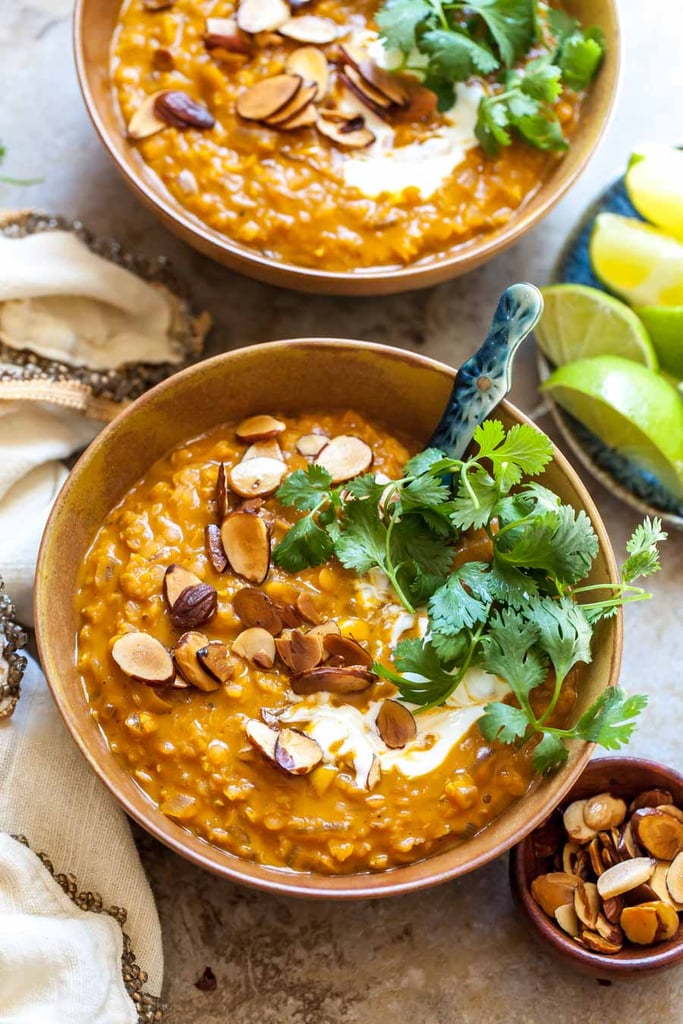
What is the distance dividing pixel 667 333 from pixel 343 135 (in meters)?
0.95

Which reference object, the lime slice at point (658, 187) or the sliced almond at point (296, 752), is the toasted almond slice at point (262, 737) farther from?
the lime slice at point (658, 187)

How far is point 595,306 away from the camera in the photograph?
307 cm

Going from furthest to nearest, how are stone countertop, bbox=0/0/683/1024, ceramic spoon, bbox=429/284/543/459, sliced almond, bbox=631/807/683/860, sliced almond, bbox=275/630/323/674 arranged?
stone countertop, bbox=0/0/683/1024 → sliced almond, bbox=631/807/683/860 → sliced almond, bbox=275/630/323/674 → ceramic spoon, bbox=429/284/543/459

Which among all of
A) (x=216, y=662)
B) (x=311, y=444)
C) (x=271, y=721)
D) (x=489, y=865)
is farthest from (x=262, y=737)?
(x=489, y=865)

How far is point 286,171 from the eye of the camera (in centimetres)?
292

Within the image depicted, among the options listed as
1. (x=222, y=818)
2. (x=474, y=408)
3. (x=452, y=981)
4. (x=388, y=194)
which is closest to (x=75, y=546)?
(x=222, y=818)

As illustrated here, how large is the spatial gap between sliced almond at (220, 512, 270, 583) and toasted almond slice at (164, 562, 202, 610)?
0.31ft

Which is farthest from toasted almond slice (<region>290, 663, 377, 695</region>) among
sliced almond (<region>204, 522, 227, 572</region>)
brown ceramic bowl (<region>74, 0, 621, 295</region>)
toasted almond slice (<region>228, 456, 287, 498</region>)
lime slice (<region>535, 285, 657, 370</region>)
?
lime slice (<region>535, 285, 657, 370</region>)

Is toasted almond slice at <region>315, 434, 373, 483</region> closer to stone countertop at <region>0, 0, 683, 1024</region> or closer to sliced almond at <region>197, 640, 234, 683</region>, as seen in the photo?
sliced almond at <region>197, 640, 234, 683</region>

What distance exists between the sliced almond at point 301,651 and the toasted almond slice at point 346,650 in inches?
0.8

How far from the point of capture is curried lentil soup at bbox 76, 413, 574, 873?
2432 mm

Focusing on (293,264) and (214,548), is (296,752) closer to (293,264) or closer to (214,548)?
(214,548)

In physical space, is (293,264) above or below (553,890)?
above

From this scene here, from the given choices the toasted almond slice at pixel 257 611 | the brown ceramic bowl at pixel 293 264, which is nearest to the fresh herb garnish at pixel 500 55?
the brown ceramic bowl at pixel 293 264
